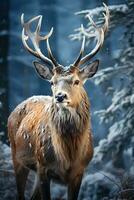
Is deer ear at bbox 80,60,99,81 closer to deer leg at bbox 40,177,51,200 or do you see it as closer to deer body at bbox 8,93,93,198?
deer body at bbox 8,93,93,198

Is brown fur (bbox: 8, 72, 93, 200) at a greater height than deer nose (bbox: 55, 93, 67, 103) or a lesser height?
lesser

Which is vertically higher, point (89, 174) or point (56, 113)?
point (56, 113)

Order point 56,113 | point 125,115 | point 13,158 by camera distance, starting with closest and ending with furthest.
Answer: point 56,113, point 13,158, point 125,115

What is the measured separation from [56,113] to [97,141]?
1198 millimetres

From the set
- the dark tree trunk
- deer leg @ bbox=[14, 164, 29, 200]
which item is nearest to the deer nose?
deer leg @ bbox=[14, 164, 29, 200]

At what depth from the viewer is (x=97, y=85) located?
238 inches

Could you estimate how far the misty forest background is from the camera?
235 inches

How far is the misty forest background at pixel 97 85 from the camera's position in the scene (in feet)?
19.5

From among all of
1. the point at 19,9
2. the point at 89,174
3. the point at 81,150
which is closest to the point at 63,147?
the point at 81,150

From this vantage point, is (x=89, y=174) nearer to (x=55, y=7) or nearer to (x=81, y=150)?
(x=81, y=150)

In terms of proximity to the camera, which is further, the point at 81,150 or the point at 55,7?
the point at 55,7

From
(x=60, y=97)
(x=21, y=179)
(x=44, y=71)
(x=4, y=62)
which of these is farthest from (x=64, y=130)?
(x=4, y=62)

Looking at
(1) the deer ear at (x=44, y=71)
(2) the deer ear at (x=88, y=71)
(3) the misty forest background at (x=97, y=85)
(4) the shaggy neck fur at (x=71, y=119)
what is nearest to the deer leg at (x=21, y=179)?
(3) the misty forest background at (x=97, y=85)

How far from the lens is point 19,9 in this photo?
6.35 metres
